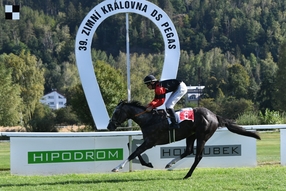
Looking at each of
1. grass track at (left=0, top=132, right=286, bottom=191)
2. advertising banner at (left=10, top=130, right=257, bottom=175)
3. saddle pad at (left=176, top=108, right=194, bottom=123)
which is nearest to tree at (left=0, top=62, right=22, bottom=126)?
grass track at (left=0, top=132, right=286, bottom=191)

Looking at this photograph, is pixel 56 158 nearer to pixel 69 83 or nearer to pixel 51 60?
pixel 69 83

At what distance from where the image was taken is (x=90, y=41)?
40.5 ft

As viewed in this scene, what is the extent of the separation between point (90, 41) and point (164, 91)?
4.12 meters

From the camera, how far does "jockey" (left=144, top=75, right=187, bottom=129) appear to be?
8641 mm

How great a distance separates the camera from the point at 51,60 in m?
128

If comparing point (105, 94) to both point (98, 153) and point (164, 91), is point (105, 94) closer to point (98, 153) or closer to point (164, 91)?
point (98, 153)

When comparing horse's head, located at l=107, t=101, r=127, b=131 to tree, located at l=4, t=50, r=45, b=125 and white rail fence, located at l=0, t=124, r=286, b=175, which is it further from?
tree, located at l=4, t=50, r=45, b=125

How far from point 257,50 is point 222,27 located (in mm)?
12605

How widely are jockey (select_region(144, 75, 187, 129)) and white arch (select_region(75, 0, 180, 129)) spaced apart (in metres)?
3.39

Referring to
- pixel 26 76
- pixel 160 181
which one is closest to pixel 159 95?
pixel 160 181

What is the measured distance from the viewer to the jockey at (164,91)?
8.64 m

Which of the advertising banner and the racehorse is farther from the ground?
the racehorse

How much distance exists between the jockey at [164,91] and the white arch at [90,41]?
3.39m

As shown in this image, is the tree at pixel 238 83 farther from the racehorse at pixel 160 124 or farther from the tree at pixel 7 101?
the racehorse at pixel 160 124
